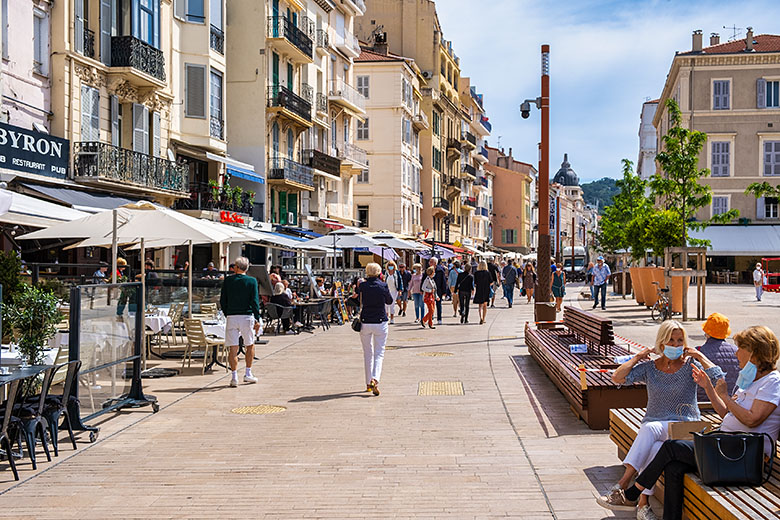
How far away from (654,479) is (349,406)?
5.23 metres

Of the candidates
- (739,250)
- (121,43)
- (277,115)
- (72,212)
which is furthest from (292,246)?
(739,250)

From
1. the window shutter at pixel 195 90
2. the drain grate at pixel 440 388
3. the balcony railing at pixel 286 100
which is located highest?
the balcony railing at pixel 286 100

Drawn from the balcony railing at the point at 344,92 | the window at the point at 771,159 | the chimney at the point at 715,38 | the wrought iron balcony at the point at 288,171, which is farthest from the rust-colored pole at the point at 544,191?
the chimney at the point at 715,38

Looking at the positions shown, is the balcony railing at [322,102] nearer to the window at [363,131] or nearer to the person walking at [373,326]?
the window at [363,131]

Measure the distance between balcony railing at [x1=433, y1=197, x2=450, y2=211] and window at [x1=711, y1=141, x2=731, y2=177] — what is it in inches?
832

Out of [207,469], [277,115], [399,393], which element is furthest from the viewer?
[277,115]

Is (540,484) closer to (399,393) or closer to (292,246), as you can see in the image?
(399,393)

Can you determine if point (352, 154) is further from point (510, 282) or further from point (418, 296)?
point (418, 296)

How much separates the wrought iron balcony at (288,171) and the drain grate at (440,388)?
26247 mm

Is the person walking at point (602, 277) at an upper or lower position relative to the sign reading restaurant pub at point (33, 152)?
lower

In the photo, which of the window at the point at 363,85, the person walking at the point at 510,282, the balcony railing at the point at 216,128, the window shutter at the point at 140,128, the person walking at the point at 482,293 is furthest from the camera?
the window at the point at 363,85

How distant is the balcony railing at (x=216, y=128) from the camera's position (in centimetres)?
3144

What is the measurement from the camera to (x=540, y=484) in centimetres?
660

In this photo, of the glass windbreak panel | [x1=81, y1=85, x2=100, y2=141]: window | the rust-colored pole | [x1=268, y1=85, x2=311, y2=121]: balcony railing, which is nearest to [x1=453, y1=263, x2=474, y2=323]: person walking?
the rust-colored pole
